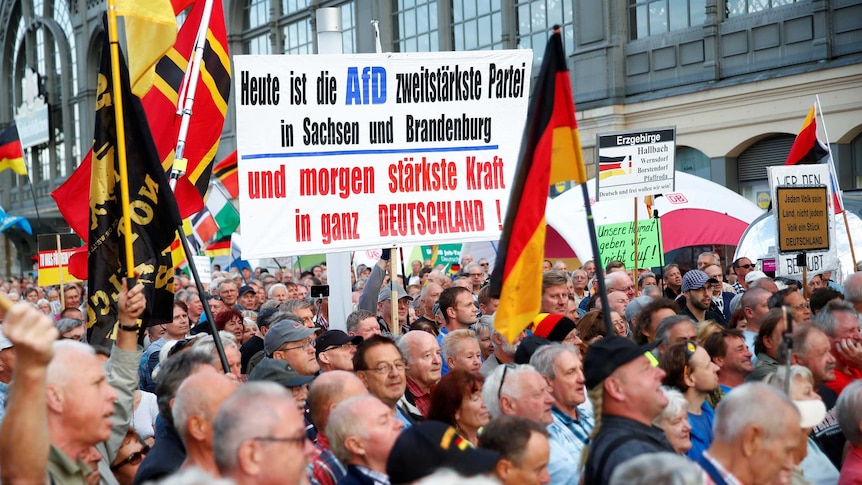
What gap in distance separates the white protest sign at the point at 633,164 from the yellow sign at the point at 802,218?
5.71ft

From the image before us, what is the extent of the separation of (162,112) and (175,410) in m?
4.95

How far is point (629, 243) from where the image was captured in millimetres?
14906

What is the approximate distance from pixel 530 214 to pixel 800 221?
6534mm

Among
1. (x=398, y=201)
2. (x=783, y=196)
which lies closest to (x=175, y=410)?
(x=398, y=201)

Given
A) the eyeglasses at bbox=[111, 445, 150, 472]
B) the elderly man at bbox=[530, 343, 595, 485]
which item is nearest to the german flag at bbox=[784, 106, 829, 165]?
the elderly man at bbox=[530, 343, 595, 485]

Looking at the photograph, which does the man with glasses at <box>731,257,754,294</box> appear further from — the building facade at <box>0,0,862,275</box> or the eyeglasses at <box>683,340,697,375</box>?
the eyeglasses at <box>683,340,697,375</box>

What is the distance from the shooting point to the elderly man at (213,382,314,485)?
335 cm

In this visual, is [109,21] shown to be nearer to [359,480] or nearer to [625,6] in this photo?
[359,480]

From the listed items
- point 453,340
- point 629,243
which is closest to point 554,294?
point 453,340

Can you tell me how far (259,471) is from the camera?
3.35m

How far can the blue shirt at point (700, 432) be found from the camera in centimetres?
556

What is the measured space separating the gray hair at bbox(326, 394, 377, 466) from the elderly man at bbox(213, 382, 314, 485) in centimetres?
74

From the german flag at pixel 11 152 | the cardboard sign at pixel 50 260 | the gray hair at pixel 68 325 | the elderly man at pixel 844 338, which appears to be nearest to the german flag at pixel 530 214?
the elderly man at pixel 844 338

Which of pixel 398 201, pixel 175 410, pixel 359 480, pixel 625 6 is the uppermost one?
pixel 625 6
